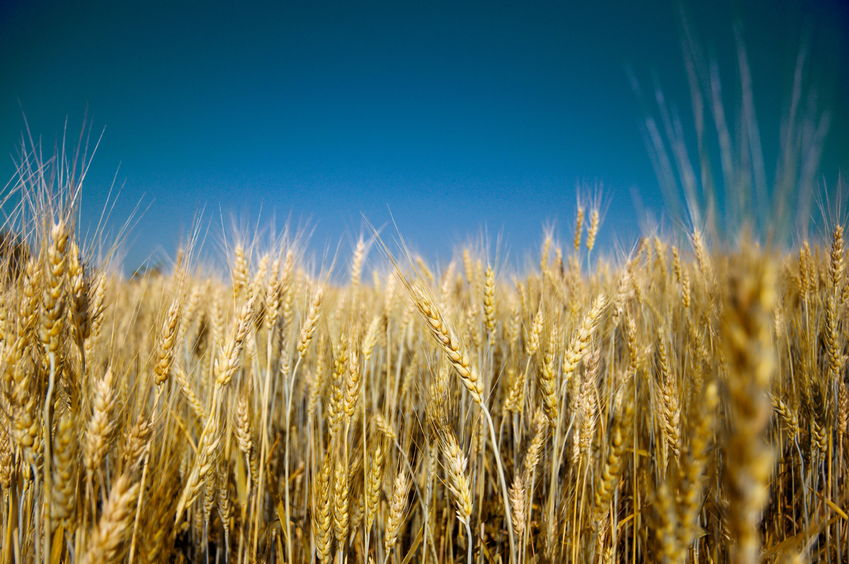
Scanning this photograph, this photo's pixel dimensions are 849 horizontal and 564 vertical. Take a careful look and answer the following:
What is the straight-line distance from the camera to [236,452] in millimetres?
1948

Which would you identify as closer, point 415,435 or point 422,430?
point 422,430

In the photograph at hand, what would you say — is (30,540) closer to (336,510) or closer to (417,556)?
(336,510)

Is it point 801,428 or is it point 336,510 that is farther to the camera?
point 801,428

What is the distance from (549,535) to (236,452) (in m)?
1.44

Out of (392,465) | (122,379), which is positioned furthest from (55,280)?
(392,465)

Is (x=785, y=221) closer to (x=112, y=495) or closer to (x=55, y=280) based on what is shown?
(x=112, y=495)

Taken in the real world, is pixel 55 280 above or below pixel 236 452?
above

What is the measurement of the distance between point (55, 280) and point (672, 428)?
174cm

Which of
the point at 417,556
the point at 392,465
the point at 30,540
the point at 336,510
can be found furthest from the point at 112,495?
the point at 417,556

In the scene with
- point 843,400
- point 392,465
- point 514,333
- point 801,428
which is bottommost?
point 392,465

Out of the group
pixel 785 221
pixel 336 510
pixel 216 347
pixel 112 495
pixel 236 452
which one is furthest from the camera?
pixel 216 347

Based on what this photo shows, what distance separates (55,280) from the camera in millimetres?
1075

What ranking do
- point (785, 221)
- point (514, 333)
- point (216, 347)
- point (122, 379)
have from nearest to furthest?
point (785, 221)
point (122, 379)
point (216, 347)
point (514, 333)

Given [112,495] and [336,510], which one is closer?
[112,495]
